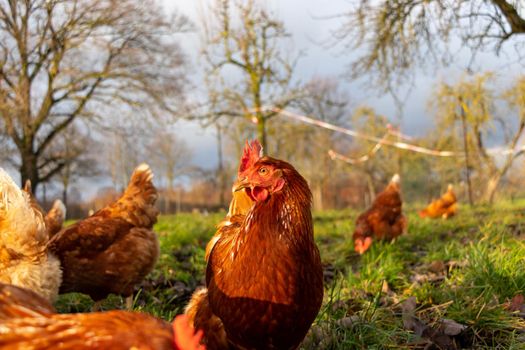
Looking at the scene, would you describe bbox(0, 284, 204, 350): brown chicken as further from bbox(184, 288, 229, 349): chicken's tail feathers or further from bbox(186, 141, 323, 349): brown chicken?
bbox(184, 288, 229, 349): chicken's tail feathers

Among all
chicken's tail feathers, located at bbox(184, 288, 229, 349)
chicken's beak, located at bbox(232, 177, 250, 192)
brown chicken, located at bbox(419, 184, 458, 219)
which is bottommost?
brown chicken, located at bbox(419, 184, 458, 219)

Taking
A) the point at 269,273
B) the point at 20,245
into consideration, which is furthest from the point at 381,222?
the point at 20,245

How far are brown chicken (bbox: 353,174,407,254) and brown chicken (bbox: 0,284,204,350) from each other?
4.30m

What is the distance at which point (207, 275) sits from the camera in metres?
2.57

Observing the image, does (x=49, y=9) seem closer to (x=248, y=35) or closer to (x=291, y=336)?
(x=248, y=35)

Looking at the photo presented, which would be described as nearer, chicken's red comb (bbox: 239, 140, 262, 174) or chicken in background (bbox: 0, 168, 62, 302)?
chicken's red comb (bbox: 239, 140, 262, 174)

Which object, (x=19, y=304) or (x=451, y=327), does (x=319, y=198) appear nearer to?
(x=451, y=327)

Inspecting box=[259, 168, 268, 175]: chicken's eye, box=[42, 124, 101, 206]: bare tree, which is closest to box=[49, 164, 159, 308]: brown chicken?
box=[259, 168, 268, 175]: chicken's eye

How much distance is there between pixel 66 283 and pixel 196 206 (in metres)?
28.2

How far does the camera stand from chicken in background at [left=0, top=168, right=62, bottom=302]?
3.26 m

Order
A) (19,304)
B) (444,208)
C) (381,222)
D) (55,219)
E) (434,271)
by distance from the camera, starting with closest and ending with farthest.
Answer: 1. (19,304)
2. (434,271)
3. (55,219)
4. (381,222)
5. (444,208)

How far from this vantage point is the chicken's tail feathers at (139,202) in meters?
4.59

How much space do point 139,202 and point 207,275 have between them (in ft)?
8.02

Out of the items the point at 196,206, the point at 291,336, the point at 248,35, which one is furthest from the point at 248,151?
the point at 196,206
